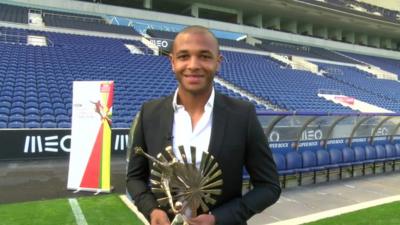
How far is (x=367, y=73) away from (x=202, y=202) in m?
31.1

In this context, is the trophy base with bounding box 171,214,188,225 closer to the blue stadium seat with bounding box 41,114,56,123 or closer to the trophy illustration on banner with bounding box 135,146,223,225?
the trophy illustration on banner with bounding box 135,146,223,225

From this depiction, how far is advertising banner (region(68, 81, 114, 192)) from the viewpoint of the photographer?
6.38 meters

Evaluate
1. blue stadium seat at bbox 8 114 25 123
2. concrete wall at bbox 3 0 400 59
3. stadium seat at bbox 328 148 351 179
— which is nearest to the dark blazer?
stadium seat at bbox 328 148 351 179

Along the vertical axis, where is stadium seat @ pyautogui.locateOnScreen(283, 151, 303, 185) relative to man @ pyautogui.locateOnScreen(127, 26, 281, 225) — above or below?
below

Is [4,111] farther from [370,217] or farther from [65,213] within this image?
[370,217]

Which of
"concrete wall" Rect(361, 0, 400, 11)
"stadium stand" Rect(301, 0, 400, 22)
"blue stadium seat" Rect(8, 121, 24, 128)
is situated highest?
"concrete wall" Rect(361, 0, 400, 11)

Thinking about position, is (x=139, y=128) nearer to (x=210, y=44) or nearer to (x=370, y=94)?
(x=210, y=44)

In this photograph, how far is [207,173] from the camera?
1341 millimetres

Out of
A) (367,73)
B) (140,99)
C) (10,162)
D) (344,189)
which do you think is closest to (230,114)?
(344,189)

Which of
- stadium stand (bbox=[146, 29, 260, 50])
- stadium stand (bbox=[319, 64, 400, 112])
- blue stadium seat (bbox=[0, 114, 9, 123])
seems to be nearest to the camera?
blue stadium seat (bbox=[0, 114, 9, 123])

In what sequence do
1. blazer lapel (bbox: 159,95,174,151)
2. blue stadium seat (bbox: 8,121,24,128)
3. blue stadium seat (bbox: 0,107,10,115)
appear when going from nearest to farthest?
1. blazer lapel (bbox: 159,95,174,151)
2. blue stadium seat (bbox: 8,121,24,128)
3. blue stadium seat (bbox: 0,107,10,115)

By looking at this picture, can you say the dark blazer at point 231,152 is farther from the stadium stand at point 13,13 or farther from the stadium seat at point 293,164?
the stadium stand at point 13,13

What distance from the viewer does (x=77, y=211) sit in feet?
17.2

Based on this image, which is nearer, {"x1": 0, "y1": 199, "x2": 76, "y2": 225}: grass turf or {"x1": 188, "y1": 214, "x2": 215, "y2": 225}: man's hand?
{"x1": 188, "y1": 214, "x2": 215, "y2": 225}: man's hand
